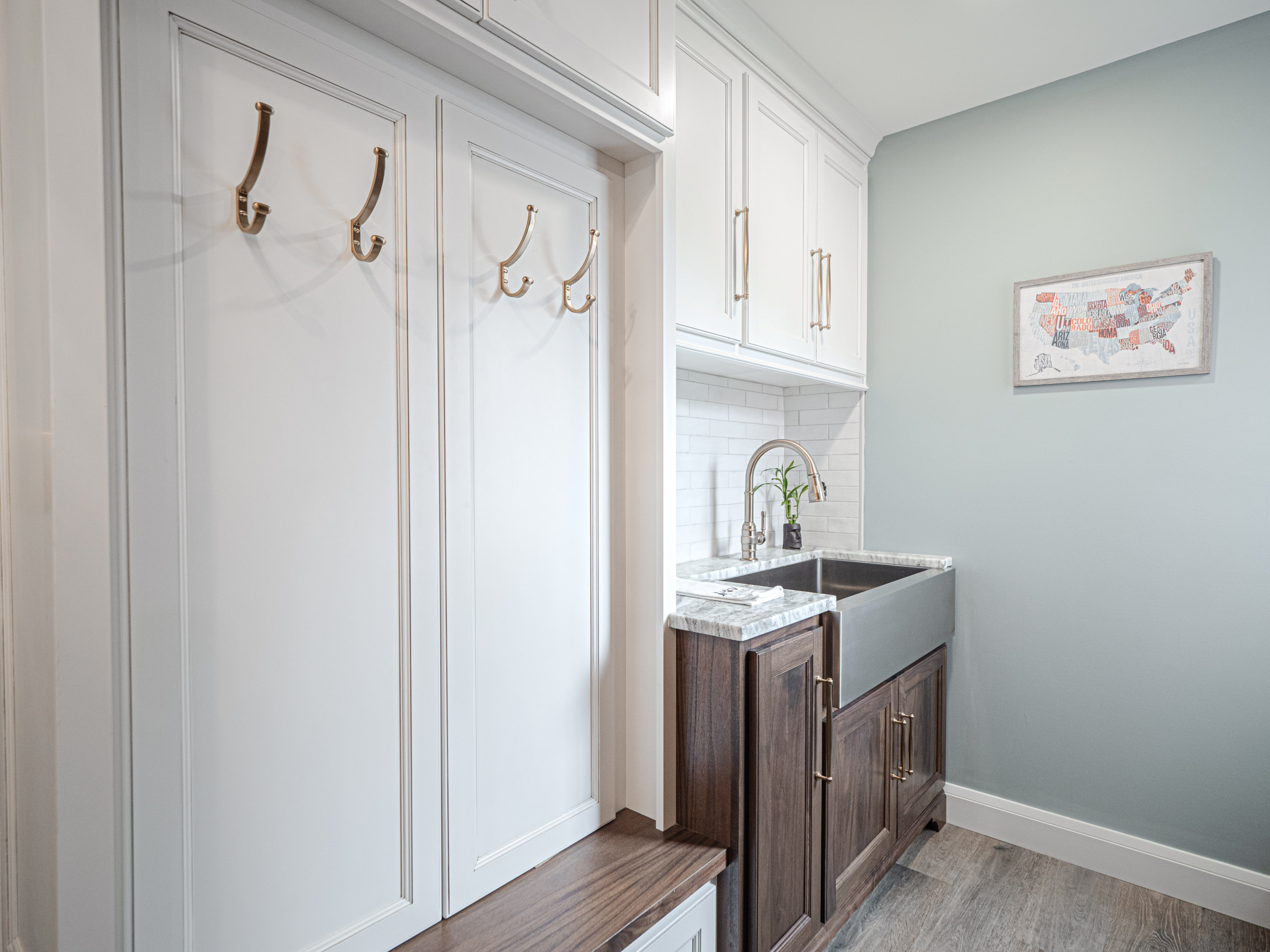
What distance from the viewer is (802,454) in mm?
2031

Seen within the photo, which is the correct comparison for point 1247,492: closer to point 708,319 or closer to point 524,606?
point 708,319

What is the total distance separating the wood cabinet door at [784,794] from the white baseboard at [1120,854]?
109 centimetres

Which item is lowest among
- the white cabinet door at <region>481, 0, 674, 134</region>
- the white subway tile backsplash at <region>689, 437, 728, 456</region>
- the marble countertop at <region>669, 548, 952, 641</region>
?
the marble countertop at <region>669, 548, 952, 641</region>

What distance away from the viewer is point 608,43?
121 cm

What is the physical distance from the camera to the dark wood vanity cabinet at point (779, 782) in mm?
1350

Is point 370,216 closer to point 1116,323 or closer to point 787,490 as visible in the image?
point 787,490

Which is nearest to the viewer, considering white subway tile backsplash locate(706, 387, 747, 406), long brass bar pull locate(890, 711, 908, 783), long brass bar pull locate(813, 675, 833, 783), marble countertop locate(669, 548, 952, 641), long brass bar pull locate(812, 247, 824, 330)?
marble countertop locate(669, 548, 952, 641)

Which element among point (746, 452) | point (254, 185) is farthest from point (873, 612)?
point (254, 185)

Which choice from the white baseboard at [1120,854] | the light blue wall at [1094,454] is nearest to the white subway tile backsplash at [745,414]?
the light blue wall at [1094,454]

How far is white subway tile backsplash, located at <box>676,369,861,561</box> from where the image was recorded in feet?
7.50

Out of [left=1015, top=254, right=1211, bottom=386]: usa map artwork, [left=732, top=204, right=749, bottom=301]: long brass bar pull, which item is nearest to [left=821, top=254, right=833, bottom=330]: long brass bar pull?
[left=732, top=204, right=749, bottom=301]: long brass bar pull

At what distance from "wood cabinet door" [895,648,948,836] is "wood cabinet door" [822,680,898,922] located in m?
0.09

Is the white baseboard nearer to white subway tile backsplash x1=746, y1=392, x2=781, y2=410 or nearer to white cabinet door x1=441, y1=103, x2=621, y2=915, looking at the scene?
white subway tile backsplash x1=746, y1=392, x2=781, y2=410

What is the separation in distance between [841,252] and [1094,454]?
1.10m
